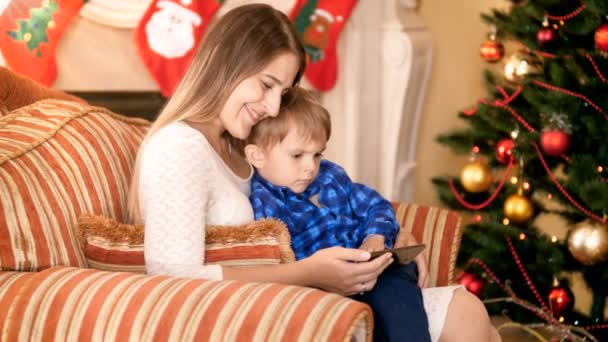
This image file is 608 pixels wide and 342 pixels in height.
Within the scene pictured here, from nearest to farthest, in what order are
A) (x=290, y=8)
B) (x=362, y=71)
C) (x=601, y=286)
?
(x=601, y=286) → (x=290, y=8) → (x=362, y=71)

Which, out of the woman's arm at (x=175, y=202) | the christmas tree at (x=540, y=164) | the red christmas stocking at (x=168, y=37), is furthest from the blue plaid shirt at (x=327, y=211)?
the red christmas stocking at (x=168, y=37)

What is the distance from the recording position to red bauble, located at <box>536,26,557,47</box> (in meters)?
2.56

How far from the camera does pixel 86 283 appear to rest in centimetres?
127

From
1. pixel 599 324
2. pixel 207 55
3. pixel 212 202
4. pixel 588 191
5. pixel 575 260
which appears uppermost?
pixel 207 55

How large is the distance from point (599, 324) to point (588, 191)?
482mm

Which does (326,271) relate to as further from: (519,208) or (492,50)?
(492,50)

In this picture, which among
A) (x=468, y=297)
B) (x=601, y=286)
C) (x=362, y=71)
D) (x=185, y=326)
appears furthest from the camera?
(x=362, y=71)

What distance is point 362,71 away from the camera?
3109 mm

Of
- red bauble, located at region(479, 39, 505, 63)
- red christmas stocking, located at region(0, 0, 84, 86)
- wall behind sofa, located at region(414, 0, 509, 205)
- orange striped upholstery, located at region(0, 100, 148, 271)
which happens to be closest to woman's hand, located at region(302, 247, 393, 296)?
orange striped upholstery, located at region(0, 100, 148, 271)

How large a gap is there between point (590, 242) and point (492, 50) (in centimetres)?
77

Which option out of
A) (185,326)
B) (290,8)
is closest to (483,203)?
(290,8)

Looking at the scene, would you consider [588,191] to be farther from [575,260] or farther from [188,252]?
[188,252]

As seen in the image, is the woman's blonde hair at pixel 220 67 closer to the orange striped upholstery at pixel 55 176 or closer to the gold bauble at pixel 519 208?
the orange striped upholstery at pixel 55 176

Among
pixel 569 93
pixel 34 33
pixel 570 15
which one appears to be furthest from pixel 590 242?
pixel 34 33
